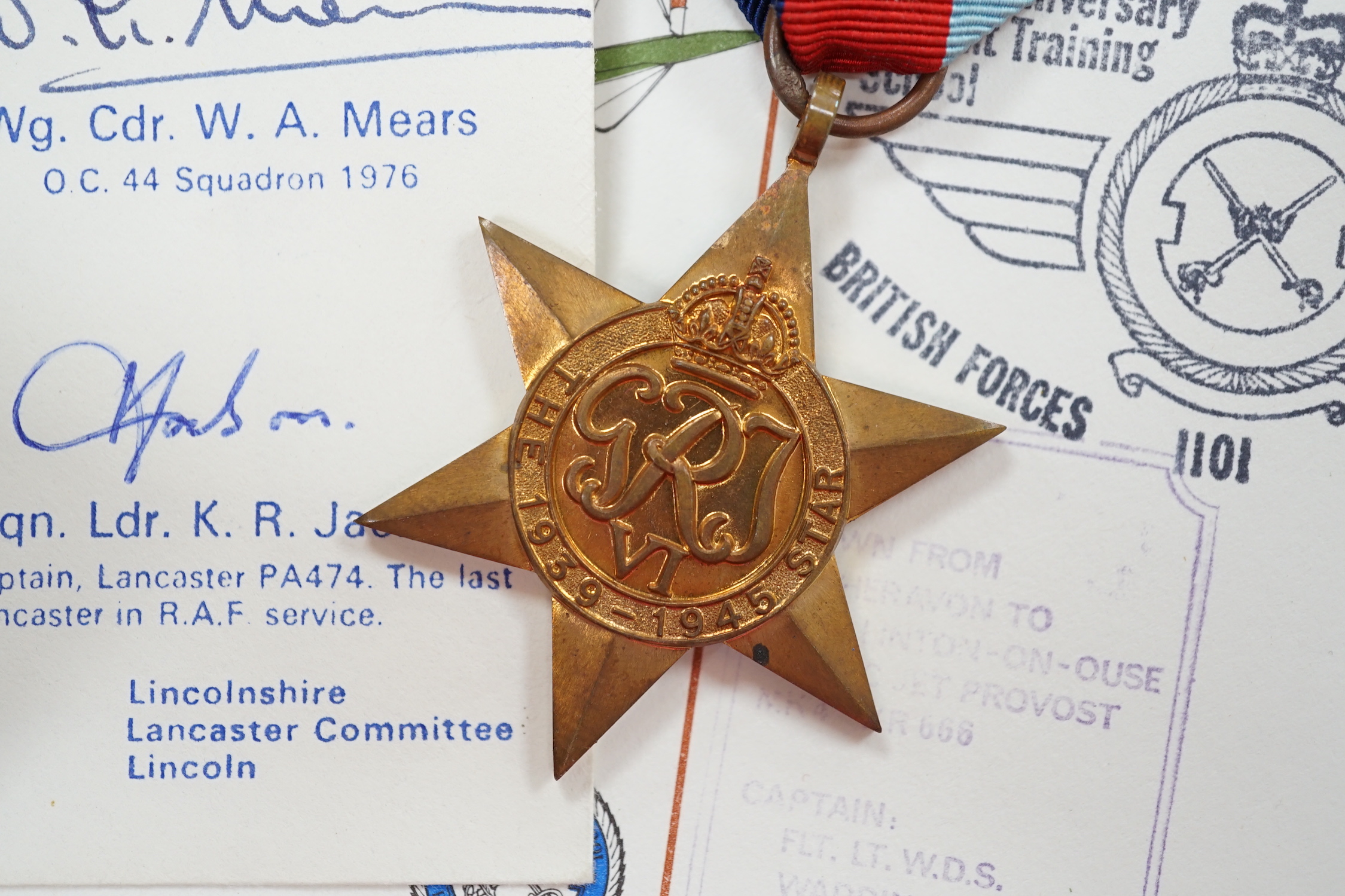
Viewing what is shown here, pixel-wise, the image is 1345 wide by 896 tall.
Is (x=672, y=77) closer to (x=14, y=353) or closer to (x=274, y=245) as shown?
(x=274, y=245)

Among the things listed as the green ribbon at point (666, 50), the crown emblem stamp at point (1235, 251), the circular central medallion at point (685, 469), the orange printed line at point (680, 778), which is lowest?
the orange printed line at point (680, 778)

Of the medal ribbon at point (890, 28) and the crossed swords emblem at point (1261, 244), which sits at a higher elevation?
the medal ribbon at point (890, 28)

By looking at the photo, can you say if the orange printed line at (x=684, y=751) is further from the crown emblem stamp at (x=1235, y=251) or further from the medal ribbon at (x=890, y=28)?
the crown emblem stamp at (x=1235, y=251)

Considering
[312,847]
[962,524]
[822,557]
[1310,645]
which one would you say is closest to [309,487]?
[312,847]

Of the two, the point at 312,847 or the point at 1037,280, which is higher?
the point at 1037,280

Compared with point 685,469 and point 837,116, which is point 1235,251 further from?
point 685,469
